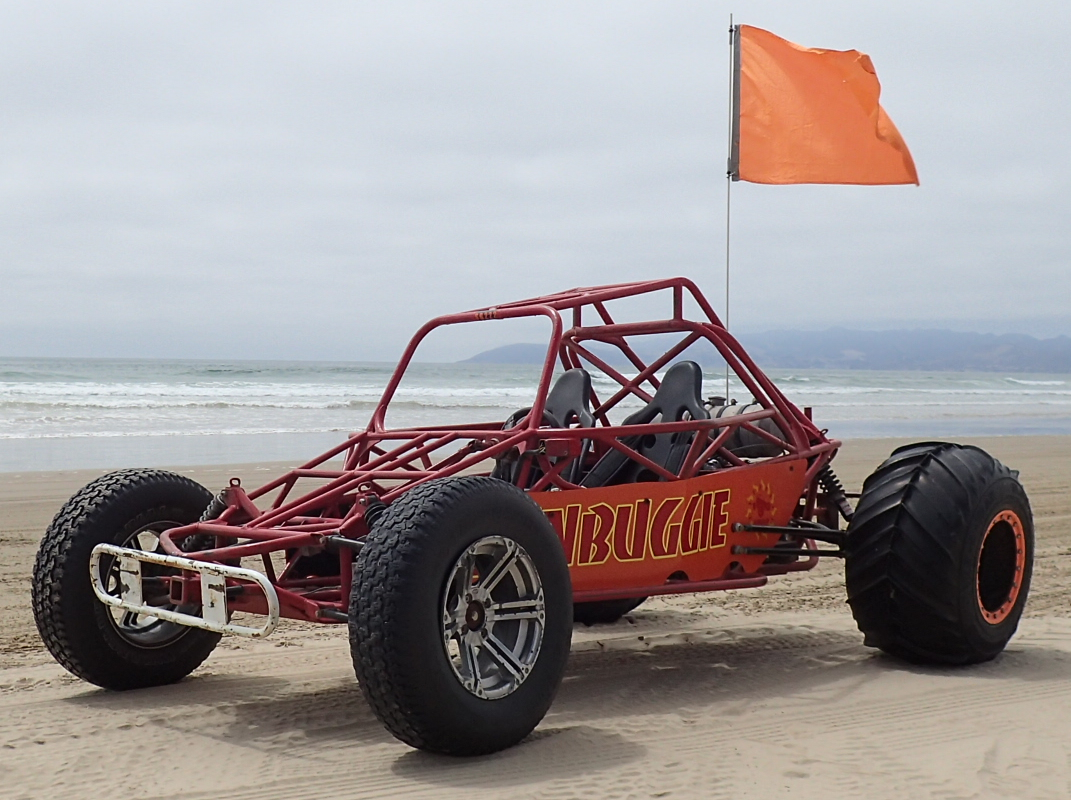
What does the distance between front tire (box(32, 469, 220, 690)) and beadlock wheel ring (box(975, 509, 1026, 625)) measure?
362 centimetres

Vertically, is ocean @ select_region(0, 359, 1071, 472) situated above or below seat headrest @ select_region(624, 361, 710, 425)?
below

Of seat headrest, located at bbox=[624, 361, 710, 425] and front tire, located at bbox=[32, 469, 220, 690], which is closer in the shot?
front tire, located at bbox=[32, 469, 220, 690]

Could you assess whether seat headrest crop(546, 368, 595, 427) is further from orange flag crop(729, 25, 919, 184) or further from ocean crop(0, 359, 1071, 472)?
ocean crop(0, 359, 1071, 472)

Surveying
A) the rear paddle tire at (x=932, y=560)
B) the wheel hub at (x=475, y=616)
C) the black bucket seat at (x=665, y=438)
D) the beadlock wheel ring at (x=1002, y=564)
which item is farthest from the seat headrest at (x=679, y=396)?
the wheel hub at (x=475, y=616)

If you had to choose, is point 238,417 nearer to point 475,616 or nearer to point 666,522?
point 666,522

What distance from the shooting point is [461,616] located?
4035 millimetres

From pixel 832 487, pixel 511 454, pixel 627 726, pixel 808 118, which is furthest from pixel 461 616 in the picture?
pixel 808 118

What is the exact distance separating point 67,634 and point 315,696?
3.36ft

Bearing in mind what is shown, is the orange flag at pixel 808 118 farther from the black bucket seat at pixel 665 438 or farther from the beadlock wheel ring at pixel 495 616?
the beadlock wheel ring at pixel 495 616

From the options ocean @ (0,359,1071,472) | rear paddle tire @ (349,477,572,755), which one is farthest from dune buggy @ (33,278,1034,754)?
ocean @ (0,359,1071,472)

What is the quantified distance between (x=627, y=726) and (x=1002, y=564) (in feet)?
7.81

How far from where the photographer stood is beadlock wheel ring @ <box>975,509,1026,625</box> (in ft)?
18.6

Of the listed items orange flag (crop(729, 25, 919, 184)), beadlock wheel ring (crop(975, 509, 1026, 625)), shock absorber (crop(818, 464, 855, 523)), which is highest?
orange flag (crop(729, 25, 919, 184))

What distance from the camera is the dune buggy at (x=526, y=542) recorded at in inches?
153
